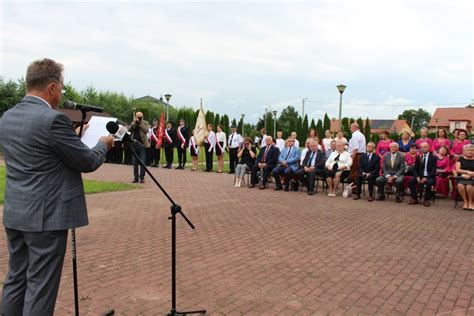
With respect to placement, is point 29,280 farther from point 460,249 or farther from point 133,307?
point 460,249

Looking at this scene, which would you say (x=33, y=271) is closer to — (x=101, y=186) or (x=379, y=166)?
(x=101, y=186)

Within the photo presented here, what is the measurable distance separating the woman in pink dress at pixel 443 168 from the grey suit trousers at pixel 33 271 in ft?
35.2

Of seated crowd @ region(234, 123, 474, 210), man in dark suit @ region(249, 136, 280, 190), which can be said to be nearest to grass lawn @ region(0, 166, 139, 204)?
seated crowd @ region(234, 123, 474, 210)

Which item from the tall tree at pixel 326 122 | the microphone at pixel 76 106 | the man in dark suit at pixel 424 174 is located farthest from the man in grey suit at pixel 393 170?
the tall tree at pixel 326 122

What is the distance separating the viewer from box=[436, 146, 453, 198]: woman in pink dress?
37.7ft

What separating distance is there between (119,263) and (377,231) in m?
4.50

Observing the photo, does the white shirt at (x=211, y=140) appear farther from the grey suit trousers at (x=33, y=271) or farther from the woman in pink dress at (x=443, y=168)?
the grey suit trousers at (x=33, y=271)

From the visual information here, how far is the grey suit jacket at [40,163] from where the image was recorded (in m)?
2.74

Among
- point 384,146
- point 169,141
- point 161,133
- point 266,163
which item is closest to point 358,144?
point 384,146

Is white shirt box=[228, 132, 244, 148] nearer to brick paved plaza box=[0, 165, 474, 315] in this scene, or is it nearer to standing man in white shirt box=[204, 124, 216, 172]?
standing man in white shirt box=[204, 124, 216, 172]

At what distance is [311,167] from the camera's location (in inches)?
492

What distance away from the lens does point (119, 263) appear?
5.28 metres

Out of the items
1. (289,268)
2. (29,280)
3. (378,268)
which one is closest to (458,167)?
(378,268)

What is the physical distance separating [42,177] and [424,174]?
33.5 ft
